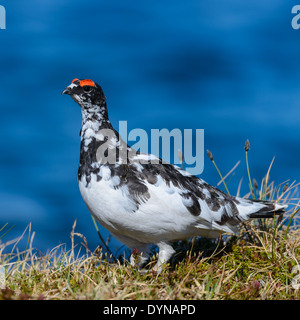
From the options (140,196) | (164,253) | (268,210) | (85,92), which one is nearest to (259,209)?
(268,210)

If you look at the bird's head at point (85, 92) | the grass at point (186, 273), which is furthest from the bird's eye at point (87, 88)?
the grass at point (186, 273)

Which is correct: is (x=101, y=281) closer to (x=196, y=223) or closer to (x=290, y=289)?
(x=196, y=223)

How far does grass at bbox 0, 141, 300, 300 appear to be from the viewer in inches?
148

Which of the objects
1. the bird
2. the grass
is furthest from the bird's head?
the grass

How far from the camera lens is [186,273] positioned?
14.1 feet

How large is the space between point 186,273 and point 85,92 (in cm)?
185

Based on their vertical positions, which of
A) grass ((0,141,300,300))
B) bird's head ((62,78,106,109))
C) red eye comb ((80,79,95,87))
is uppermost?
red eye comb ((80,79,95,87))

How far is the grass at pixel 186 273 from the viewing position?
3762mm

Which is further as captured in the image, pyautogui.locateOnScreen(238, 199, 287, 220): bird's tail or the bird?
pyautogui.locateOnScreen(238, 199, 287, 220): bird's tail

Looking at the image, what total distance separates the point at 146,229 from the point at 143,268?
695mm

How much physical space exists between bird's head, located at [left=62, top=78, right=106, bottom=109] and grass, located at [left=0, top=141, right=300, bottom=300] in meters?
1.31

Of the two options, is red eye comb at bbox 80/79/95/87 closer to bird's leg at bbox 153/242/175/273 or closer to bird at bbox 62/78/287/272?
bird at bbox 62/78/287/272

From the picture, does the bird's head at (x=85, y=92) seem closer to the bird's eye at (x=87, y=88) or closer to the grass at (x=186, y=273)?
the bird's eye at (x=87, y=88)
